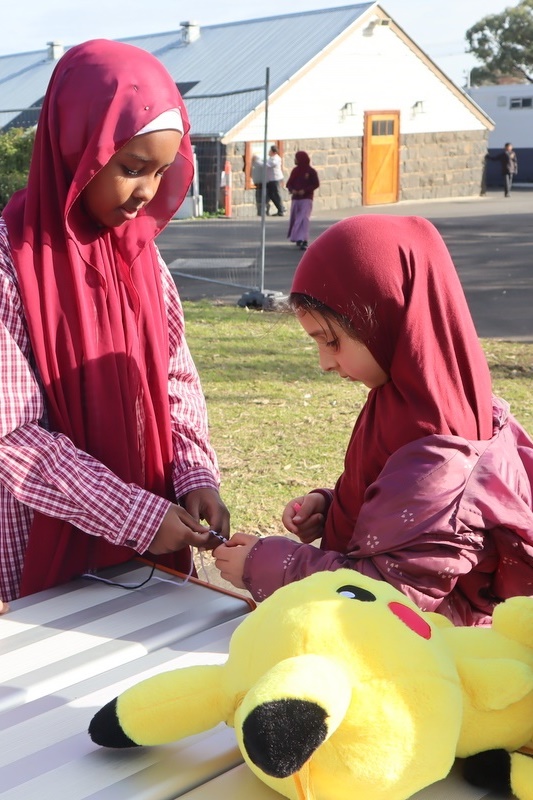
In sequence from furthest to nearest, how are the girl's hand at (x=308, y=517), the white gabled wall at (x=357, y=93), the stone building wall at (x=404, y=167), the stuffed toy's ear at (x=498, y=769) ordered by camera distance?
the white gabled wall at (x=357, y=93) → the stone building wall at (x=404, y=167) → the girl's hand at (x=308, y=517) → the stuffed toy's ear at (x=498, y=769)

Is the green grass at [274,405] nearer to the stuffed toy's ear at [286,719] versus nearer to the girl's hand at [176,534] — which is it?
the girl's hand at [176,534]

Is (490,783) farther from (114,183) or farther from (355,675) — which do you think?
(114,183)

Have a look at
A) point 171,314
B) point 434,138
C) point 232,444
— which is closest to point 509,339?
point 232,444

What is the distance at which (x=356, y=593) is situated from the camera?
126cm

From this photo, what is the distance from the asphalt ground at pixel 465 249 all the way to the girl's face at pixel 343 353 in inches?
280

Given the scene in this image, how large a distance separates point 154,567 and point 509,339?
704 centimetres

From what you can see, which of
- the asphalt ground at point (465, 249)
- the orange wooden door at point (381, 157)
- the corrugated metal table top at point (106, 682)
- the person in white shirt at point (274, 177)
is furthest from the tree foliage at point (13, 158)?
the corrugated metal table top at point (106, 682)

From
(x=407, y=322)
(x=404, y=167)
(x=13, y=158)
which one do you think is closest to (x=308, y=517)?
(x=407, y=322)

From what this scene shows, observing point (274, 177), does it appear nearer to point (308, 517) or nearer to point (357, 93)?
point (357, 93)

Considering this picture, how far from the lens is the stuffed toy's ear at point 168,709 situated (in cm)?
128

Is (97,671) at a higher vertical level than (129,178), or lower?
lower

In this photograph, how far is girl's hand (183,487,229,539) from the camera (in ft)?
6.79

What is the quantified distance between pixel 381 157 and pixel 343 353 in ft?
80.1

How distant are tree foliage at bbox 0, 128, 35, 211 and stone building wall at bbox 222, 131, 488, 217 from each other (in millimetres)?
6608
